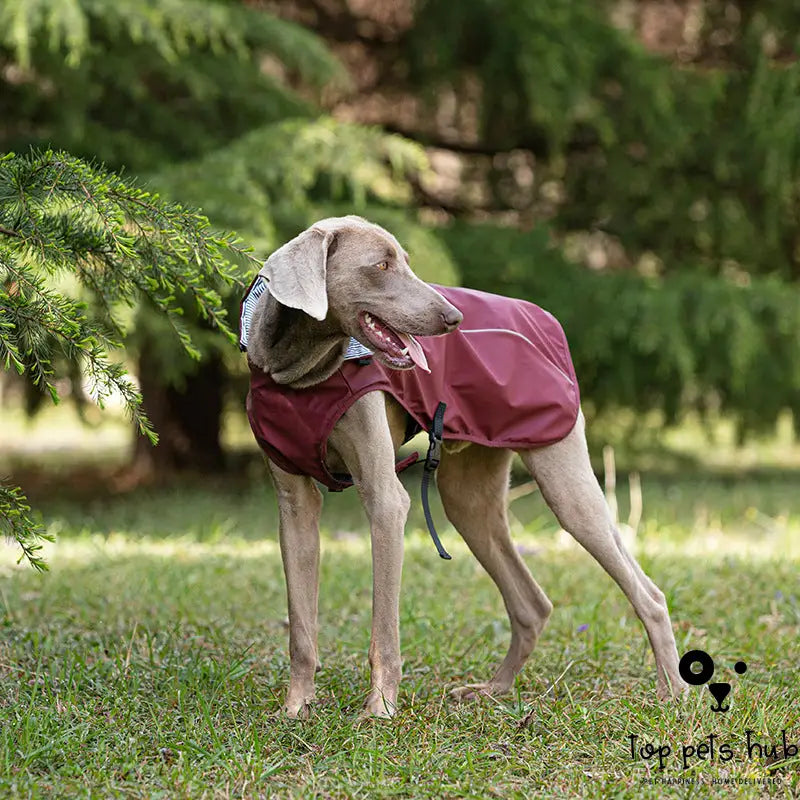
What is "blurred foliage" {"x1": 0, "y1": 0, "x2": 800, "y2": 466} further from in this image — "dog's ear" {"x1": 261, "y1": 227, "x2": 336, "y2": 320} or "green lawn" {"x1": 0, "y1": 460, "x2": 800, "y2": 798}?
"dog's ear" {"x1": 261, "y1": 227, "x2": 336, "y2": 320}

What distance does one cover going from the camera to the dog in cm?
330

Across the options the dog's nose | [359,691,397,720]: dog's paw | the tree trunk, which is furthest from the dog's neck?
the tree trunk

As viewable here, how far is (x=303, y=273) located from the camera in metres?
3.21

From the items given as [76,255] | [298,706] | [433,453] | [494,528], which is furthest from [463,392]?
[76,255]

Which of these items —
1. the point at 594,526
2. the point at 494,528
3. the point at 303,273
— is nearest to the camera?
the point at 303,273

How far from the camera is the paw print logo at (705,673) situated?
333 cm

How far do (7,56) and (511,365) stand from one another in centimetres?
556

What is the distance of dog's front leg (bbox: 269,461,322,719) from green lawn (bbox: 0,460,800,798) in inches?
6.6

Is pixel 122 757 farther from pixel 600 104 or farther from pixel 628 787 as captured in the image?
pixel 600 104

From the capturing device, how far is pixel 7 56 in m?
7.70

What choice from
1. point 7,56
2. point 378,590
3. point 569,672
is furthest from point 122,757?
point 7,56

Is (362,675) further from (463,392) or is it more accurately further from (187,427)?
(187,427)

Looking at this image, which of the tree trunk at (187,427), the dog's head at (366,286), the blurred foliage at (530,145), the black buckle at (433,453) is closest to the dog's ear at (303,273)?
the dog's head at (366,286)

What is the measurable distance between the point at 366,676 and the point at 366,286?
57.3 inches
